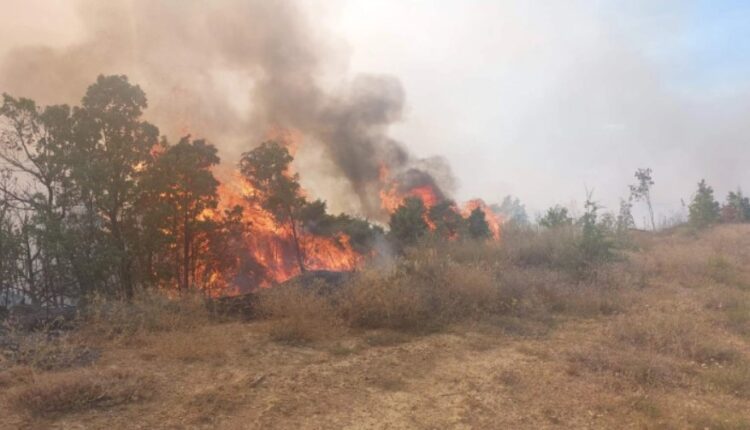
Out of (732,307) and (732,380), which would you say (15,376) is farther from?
(732,307)

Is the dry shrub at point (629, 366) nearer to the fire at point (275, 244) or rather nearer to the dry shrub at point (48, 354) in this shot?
the dry shrub at point (48, 354)

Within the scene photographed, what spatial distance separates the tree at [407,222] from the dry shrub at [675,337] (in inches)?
804

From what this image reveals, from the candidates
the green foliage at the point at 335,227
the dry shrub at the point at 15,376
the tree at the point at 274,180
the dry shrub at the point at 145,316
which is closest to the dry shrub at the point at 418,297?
the dry shrub at the point at 145,316

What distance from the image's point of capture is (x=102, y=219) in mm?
16812

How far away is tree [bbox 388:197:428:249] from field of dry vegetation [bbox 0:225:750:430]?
17.4 m

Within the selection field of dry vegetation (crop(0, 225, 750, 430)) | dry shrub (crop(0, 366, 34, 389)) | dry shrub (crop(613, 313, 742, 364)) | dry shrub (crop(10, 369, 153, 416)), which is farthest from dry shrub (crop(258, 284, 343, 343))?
dry shrub (crop(613, 313, 742, 364))

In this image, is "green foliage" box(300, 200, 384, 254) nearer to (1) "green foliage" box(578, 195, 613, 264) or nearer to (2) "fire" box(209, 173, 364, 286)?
(2) "fire" box(209, 173, 364, 286)

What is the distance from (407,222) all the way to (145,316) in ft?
71.7

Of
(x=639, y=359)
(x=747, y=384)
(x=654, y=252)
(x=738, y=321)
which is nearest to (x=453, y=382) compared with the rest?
(x=639, y=359)

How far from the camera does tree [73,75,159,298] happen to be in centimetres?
1591

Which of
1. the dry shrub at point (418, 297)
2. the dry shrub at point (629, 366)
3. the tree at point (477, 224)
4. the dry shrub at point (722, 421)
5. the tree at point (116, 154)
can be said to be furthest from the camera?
→ the tree at point (477, 224)

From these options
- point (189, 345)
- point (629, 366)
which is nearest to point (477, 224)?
point (629, 366)

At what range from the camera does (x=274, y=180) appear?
25141mm

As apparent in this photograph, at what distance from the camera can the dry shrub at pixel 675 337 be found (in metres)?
6.62
